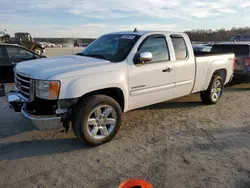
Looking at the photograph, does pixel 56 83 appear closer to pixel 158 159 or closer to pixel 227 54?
pixel 158 159

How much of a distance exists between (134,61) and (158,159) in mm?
1713

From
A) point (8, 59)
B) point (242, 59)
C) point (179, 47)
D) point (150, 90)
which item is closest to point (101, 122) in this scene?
point (150, 90)

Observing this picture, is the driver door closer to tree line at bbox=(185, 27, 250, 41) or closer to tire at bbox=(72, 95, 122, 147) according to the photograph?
tire at bbox=(72, 95, 122, 147)

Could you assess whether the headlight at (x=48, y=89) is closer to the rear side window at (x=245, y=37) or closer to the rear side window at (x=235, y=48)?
the rear side window at (x=235, y=48)

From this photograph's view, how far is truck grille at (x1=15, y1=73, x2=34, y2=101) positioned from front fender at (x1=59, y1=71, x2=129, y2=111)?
0.54 metres

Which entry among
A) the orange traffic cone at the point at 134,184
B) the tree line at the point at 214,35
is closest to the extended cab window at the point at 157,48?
the orange traffic cone at the point at 134,184

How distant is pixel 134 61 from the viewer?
4.28 meters

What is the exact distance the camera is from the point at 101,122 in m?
3.99

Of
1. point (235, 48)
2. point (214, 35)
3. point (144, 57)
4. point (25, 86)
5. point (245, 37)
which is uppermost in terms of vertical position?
point (214, 35)

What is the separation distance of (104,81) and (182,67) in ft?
6.66

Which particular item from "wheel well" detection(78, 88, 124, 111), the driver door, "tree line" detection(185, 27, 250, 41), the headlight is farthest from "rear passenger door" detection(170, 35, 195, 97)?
"tree line" detection(185, 27, 250, 41)

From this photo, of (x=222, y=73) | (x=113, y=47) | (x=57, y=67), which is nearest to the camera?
(x=57, y=67)

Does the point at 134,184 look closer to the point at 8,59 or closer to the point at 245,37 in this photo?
the point at 8,59

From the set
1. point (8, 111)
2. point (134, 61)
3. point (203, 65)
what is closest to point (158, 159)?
point (134, 61)
